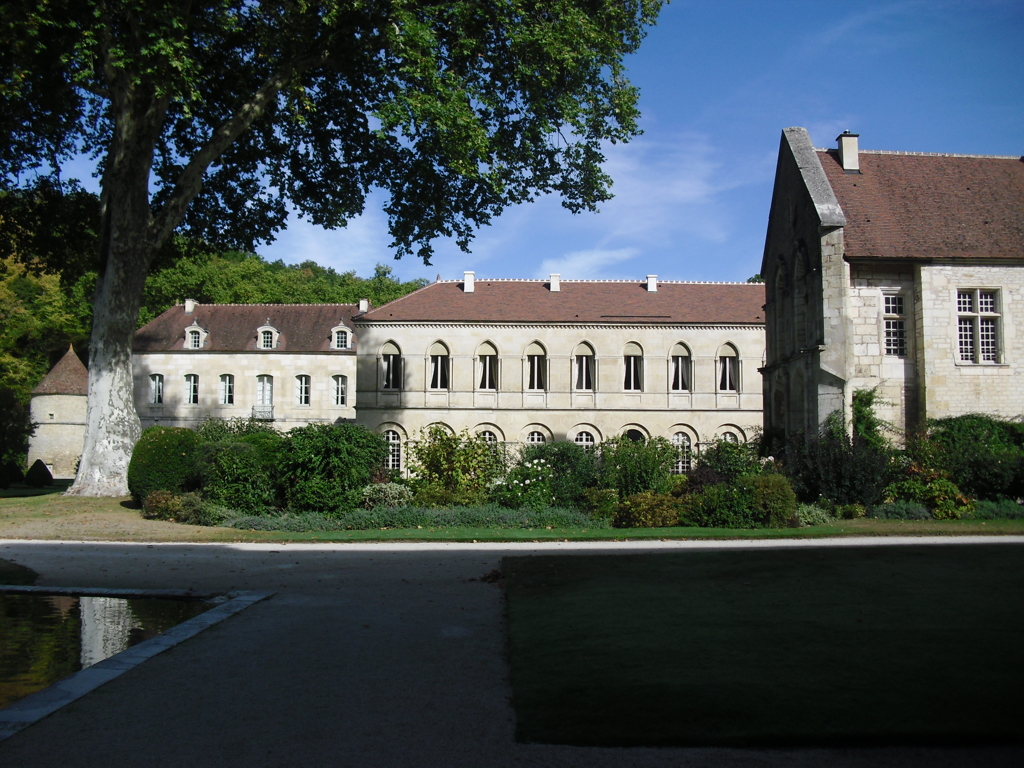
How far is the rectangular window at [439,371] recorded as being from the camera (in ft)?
135

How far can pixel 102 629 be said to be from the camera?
7.19m

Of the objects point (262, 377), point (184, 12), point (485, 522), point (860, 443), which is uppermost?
point (184, 12)

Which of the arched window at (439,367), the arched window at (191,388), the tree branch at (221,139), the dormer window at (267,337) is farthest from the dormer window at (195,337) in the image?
the tree branch at (221,139)

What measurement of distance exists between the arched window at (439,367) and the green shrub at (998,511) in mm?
27897

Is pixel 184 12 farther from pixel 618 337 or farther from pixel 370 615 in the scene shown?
pixel 618 337

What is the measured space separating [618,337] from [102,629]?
117 feet

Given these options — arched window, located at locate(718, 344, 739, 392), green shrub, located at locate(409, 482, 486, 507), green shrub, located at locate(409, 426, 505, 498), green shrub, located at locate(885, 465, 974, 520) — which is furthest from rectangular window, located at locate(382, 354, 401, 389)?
green shrub, located at locate(885, 465, 974, 520)

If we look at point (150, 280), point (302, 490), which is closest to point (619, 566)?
point (302, 490)

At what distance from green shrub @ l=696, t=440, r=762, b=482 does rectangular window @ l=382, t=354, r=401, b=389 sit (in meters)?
24.8

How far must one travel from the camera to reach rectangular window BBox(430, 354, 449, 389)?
41.2 m

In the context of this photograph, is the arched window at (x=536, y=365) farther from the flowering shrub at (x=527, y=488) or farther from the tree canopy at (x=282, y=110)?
the flowering shrub at (x=527, y=488)

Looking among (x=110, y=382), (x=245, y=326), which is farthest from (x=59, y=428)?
(x=110, y=382)

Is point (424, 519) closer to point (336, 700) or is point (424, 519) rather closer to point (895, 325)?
point (336, 700)

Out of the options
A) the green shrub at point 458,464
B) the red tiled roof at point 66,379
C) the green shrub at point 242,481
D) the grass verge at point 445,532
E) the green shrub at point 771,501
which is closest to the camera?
the grass verge at point 445,532
